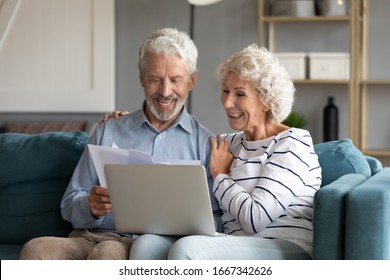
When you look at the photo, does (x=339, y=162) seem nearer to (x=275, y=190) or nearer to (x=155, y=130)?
(x=275, y=190)

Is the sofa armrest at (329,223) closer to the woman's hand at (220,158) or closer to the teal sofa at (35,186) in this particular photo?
the woman's hand at (220,158)

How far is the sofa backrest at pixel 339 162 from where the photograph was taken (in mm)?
3137

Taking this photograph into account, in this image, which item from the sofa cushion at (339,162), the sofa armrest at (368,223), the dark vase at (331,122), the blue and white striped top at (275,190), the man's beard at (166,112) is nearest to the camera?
the sofa armrest at (368,223)

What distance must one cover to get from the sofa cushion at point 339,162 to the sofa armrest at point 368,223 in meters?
0.50

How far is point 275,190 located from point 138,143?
70 cm

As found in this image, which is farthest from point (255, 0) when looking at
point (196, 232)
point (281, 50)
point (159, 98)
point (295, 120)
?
point (196, 232)

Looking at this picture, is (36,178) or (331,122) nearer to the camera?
(36,178)

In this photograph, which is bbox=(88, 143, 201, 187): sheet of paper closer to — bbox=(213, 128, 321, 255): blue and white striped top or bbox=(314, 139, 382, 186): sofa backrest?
bbox=(213, 128, 321, 255): blue and white striped top

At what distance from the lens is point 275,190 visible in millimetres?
2811

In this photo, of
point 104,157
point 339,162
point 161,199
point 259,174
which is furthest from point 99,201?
point 339,162

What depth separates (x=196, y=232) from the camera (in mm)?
2791

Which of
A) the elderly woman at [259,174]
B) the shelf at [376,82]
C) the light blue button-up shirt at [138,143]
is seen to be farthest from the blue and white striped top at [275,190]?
the shelf at [376,82]
